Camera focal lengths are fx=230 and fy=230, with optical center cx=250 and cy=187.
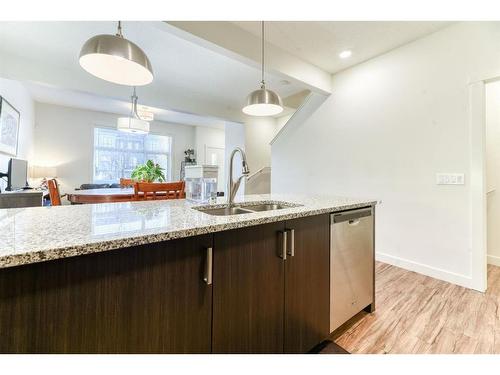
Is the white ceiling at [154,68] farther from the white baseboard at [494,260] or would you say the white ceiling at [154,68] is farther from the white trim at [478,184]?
the white baseboard at [494,260]

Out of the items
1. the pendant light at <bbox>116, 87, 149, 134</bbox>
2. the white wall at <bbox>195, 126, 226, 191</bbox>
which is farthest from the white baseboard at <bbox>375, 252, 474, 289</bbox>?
the white wall at <bbox>195, 126, 226, 191</bbox>

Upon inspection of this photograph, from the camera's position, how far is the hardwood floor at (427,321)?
144cm

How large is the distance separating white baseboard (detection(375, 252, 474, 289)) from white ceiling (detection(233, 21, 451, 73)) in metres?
2.53

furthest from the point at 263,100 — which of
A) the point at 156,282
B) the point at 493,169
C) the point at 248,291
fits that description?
the point at 493,169

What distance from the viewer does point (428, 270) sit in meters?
2.51

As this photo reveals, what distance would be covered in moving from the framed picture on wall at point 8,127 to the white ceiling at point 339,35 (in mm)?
3490

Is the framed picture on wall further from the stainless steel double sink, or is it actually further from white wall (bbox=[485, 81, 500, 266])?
white wall (bbox=[485, 81, 500, 266])

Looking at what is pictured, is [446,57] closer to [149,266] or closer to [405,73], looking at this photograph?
[405,73]

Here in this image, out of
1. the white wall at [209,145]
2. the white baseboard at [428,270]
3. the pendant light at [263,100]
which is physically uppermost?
the white wall at [209,145]

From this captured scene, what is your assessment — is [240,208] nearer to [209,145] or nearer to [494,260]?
[494,260]

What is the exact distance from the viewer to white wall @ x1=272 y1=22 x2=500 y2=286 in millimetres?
2264

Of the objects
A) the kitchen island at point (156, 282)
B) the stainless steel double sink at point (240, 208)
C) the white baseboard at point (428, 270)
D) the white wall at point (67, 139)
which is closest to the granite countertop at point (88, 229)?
the kitchen island at point (156, 282)
